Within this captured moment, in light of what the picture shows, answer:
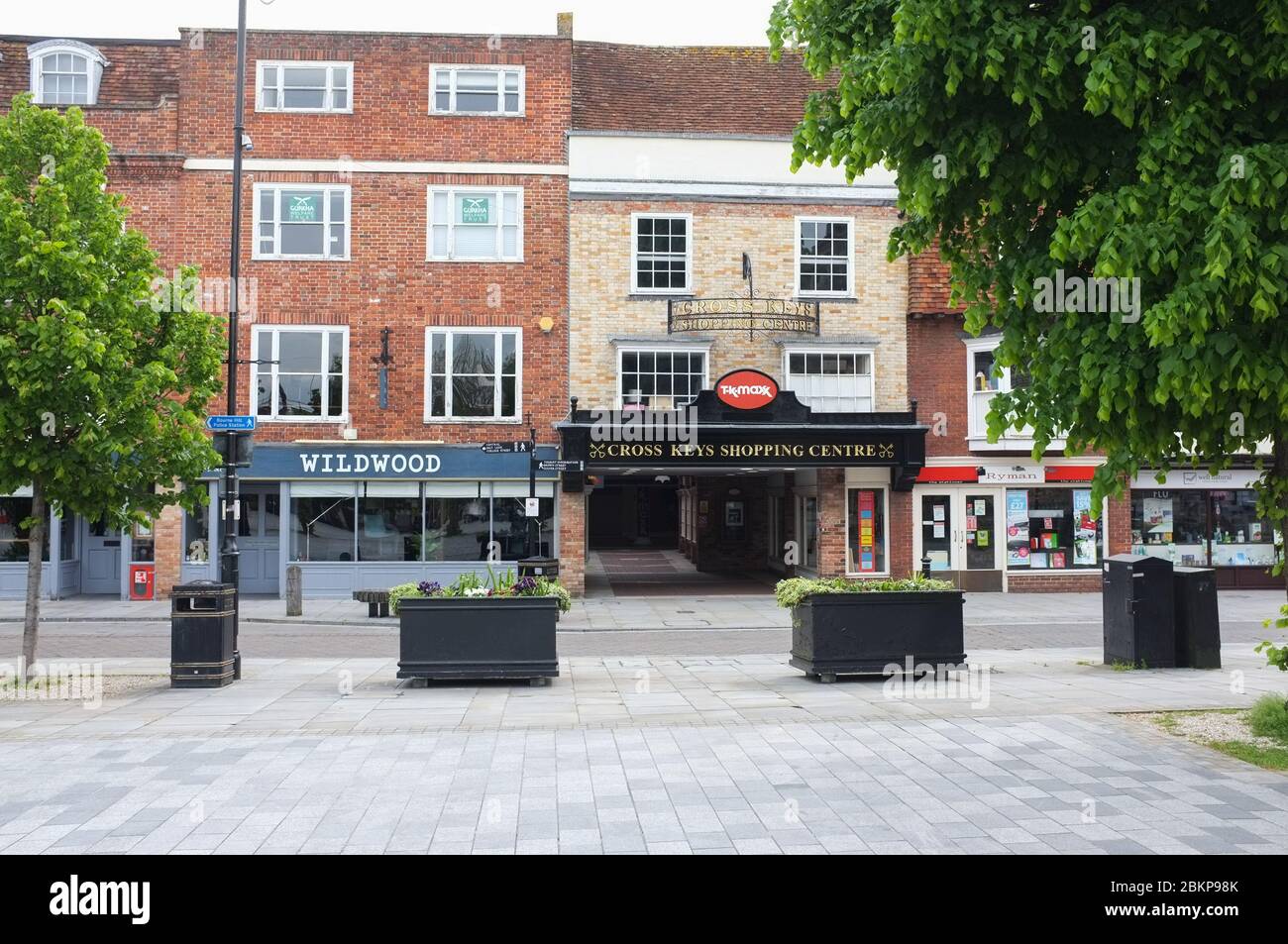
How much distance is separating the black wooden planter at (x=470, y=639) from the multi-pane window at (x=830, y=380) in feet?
47.9

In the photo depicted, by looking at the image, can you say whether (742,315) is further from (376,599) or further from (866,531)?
(376,599)

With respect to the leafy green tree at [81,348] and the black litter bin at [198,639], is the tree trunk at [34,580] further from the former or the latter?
the black litter bin at [198,639]

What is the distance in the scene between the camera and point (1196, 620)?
42.6ft

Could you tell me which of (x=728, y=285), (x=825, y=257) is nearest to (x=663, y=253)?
(x=728, y=285)

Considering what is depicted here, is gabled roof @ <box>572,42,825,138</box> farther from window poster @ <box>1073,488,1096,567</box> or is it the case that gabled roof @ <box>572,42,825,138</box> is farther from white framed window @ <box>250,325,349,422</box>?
window poster @ <box>1073,488,1096,567</box>

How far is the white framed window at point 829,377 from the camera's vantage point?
25.3m

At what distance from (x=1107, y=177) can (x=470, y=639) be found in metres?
7.76

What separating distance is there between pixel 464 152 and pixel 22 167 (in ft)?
44.1

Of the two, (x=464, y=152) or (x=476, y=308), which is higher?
(x=464, y=152)

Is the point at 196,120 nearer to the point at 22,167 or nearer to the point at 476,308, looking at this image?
the point at 476,308

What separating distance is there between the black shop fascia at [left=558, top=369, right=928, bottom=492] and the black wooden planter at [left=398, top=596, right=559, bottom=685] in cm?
1211

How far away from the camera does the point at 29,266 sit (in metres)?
11.8
